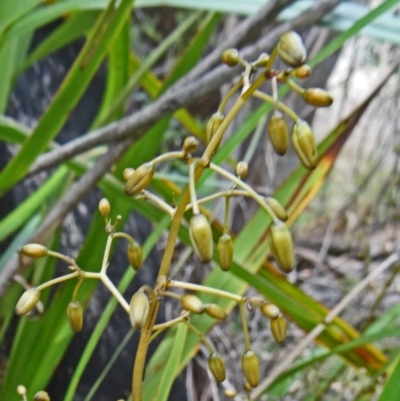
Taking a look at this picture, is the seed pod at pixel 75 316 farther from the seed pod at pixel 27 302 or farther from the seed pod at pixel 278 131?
the seed pod at pixel 278 131

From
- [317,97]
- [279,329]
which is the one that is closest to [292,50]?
[317,97]

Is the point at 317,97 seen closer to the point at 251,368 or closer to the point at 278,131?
the point at 278,131

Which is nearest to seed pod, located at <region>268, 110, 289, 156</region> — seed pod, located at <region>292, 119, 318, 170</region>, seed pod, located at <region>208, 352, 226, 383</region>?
seed pod, located at <region>292, 119, 318, 170</region>

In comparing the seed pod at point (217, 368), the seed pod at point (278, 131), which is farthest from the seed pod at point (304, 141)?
the seed pod at point (217, 368)

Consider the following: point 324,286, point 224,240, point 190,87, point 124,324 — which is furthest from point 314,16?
point 324,286

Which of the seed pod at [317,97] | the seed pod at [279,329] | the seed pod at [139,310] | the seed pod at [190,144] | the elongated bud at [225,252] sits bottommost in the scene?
the seed pod at [139,310]

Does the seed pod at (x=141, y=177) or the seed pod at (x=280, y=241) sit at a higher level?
the seed pod at (x=141, y=177)
